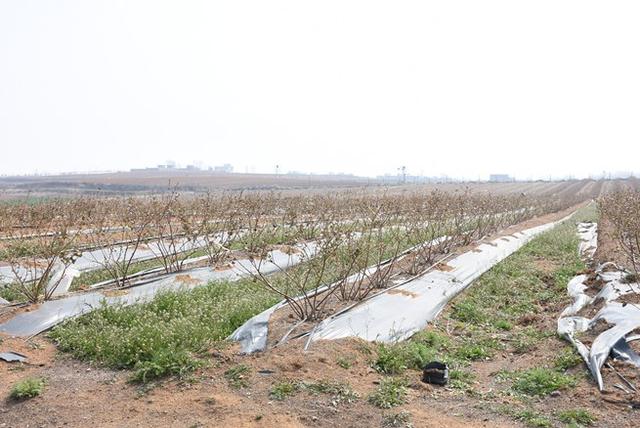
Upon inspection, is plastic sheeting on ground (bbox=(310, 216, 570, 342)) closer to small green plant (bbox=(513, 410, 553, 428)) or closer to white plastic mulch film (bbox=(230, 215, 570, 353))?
white plastic mulch film (bbox=(230, 215, 570, 353))

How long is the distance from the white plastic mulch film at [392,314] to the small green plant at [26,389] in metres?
1.61

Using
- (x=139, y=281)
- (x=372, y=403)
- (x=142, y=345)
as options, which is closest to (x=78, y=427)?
(x=142, y=345)

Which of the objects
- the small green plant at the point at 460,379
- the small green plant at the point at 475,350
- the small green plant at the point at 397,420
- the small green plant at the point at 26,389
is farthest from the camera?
the small green plant at the point at 475,350

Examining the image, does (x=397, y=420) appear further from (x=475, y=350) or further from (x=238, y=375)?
(x=475, y=350)

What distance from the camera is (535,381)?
398 cm

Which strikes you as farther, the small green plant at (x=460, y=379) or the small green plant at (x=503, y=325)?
the small green plant at (x=503, y=325)

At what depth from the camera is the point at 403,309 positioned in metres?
5.91

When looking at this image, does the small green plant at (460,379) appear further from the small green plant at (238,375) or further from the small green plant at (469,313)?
the small green plant at (469,313)

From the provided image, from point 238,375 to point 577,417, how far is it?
8.06 ft

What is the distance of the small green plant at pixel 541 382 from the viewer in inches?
151

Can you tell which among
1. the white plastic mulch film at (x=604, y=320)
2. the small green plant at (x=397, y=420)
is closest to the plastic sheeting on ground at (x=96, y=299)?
the small green plant at (x=397, y=420)

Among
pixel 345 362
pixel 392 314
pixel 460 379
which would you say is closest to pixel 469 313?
pixel 392 314

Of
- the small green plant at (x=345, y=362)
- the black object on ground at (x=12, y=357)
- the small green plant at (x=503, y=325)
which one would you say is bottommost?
the small green plant at (x=503, y=325)

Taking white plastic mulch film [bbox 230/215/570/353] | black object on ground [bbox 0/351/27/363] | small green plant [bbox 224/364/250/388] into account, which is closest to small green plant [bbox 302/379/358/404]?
small green plant [bbox 224/364/250/388]
